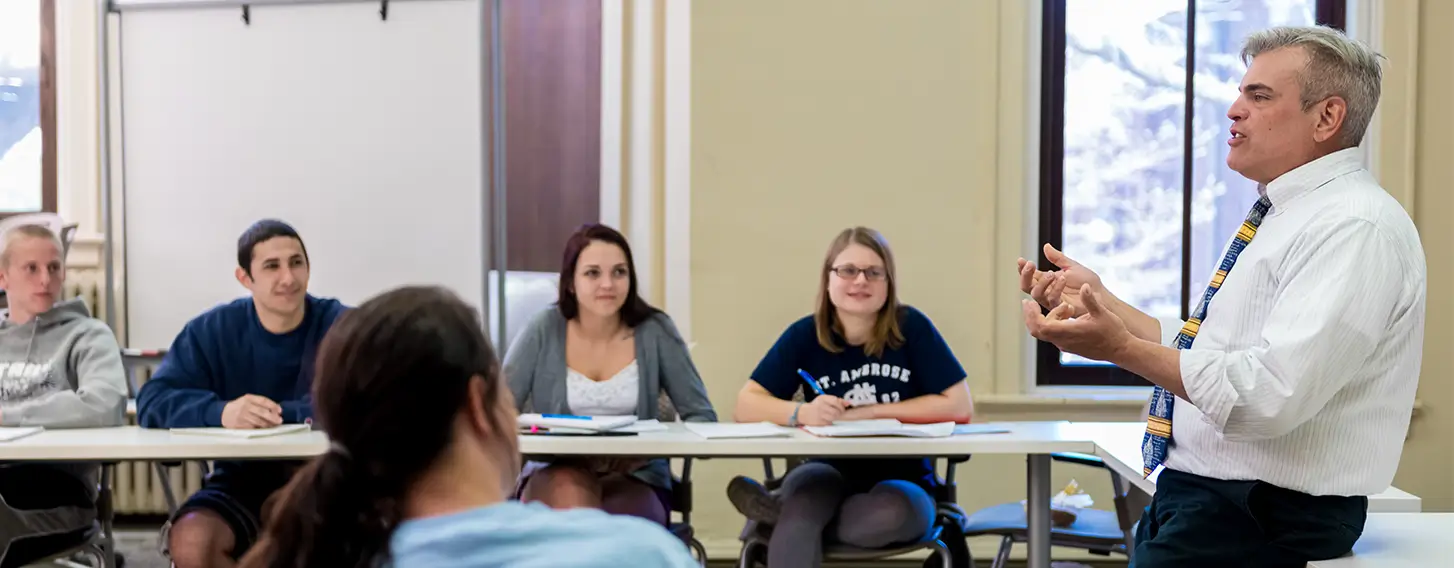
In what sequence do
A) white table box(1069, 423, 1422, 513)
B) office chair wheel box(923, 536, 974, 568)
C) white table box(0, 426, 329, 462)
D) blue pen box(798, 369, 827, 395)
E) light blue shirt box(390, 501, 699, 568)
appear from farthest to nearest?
blue pen box(798, 369, 827, 395) → office chair wheel box(923, 536, 974, 568) → white table box(0, 426, 329, 462) → white table box(1069, 423, 1422, 513) → light blue shirt box(390, 501, 699, 568)

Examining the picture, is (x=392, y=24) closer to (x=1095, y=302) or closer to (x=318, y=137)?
(x=318, y=137)

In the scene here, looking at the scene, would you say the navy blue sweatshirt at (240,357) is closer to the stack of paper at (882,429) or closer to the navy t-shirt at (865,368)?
the navy t-shirt at (865,368)

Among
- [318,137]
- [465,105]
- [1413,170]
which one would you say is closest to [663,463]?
[465,105]

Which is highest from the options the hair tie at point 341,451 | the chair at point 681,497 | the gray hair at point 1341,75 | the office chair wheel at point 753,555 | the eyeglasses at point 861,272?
the gray hair at point 1341,75

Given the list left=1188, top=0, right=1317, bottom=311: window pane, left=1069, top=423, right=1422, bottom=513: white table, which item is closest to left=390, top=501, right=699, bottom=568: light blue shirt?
left=1069, top=423, right=1422, bottom=513: white table

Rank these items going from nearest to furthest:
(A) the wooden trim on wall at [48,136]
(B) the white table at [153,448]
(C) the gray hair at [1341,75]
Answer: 1. (C) the gray hair at [1341,75]
2. (B) the white table at [153,448]
3. (A) the wooden trim on wall at [48,136]

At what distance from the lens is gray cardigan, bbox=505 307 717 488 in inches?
128

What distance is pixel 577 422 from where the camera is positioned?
2.90 m

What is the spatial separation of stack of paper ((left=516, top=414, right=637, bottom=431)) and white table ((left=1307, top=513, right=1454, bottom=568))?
1630 millimetres

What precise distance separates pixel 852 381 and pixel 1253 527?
1.53m

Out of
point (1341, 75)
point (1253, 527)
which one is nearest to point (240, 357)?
point (1253, 527)

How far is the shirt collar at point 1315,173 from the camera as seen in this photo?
1729mm

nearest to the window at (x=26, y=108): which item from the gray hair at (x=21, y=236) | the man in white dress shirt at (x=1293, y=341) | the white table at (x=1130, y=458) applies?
the gray hair at (x=21, y=236)

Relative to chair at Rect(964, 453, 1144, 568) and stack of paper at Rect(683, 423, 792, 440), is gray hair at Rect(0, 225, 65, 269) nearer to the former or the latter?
stack of paper at Rect(683, 423, 792, 440)
